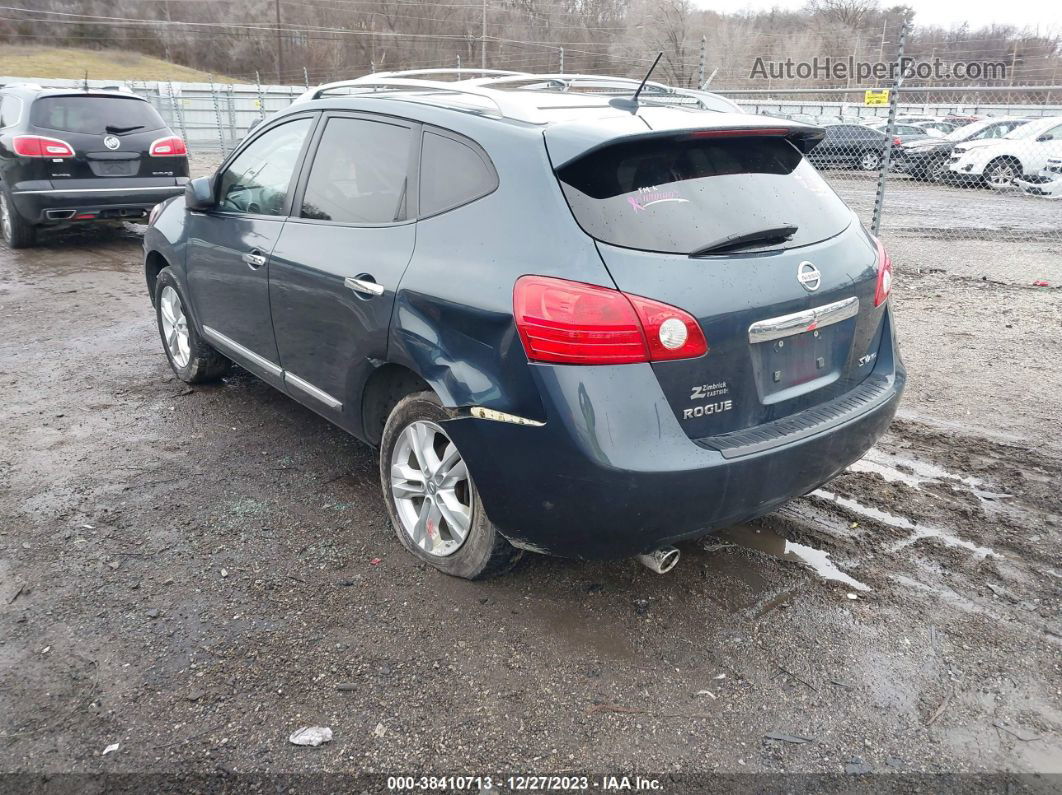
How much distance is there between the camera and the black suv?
890 cm

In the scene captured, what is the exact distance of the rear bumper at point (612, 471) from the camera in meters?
2.40

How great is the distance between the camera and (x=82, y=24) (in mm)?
61688

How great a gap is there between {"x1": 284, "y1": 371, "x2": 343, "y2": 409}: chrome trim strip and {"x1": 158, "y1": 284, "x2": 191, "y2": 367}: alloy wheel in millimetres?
1598

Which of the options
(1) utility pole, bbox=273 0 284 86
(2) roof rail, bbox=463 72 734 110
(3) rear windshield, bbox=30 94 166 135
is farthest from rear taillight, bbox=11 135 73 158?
(1) utility pole, bbox=273 0 284 86

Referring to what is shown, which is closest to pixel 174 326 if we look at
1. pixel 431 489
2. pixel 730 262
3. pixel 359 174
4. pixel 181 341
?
pixel 181 341

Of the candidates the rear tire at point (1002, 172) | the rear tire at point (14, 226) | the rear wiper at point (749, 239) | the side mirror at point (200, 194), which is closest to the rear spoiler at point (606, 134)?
the rear wiper at point (749, 239)

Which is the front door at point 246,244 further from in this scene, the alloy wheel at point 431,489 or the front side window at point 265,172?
the alloy wheel at point 431,489

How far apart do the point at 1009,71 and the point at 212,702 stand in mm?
34235

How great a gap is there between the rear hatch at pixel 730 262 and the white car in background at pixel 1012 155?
16.0 m

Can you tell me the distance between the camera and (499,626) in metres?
2.88

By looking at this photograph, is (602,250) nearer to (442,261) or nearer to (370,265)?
(442,261)

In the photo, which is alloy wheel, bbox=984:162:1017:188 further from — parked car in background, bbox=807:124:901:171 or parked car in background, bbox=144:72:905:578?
parked car in background, bbox=144:72:905:578

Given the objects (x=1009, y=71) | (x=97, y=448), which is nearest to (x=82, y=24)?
(x=1009, y=71)

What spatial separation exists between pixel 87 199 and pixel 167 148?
3.79ft
